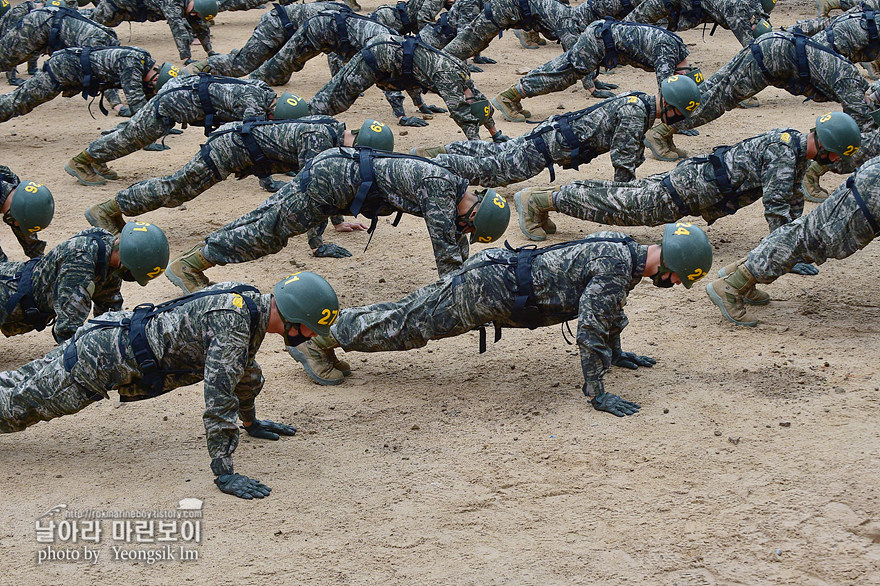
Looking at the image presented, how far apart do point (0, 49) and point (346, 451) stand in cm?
938

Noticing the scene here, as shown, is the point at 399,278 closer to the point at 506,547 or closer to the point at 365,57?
the point at 365,57

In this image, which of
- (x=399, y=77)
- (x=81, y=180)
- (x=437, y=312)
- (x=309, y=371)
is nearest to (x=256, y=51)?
(x=399, y=77)

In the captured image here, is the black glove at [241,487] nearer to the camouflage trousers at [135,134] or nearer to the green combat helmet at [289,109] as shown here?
the green combat helmet at [289,109]

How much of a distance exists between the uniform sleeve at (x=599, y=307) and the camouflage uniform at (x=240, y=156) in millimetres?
3141

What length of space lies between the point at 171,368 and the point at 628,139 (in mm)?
5179

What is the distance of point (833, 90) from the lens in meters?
10.3

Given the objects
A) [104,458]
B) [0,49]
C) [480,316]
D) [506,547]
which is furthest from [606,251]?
[0,49]

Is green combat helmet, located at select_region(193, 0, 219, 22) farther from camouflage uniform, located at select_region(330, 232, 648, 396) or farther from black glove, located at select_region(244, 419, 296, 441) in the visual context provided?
black glove, located at select_region(244, 419, 296, 441)

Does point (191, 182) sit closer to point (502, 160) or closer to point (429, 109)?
point (502, 160)

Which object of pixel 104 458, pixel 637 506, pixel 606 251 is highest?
pixel 606 251

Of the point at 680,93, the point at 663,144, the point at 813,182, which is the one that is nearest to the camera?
the point at 680,93

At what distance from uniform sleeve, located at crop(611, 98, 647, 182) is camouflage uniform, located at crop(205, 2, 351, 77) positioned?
4.60m

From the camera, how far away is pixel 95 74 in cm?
1160

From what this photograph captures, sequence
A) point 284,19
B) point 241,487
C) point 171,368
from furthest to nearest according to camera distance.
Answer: point 284,19
point 171,368
point 241,487
